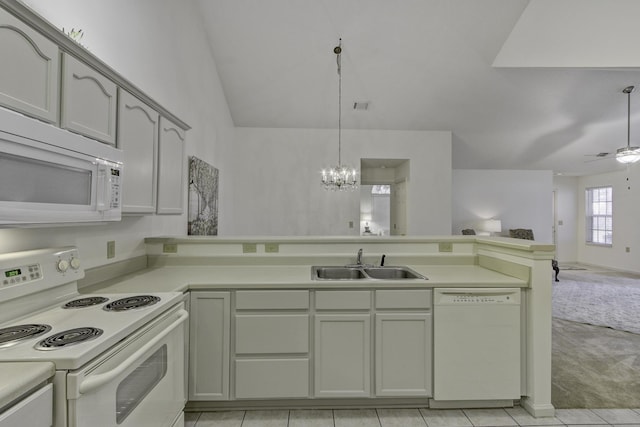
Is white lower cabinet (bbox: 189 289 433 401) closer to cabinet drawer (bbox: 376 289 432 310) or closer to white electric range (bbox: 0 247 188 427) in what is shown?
cabinet drawer (bbox: 376 289 432 310)

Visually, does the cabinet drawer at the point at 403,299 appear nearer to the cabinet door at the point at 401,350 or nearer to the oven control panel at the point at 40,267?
the cabinet door at the point at 401,350

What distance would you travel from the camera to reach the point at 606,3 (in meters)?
3.79

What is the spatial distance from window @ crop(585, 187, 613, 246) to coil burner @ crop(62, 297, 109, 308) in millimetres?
10670

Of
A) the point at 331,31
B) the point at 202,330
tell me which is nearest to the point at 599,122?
the point at 331,31

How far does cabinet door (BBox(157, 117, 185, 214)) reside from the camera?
2.11 meters

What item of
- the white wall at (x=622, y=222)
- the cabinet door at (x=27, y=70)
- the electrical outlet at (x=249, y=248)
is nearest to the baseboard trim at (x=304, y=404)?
the electrical outlet at (x=249, y=248)

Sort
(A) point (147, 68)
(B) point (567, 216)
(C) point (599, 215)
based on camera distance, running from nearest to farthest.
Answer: (A) point (147, 68), (C) point (599, 215), (B) point (567, 216)

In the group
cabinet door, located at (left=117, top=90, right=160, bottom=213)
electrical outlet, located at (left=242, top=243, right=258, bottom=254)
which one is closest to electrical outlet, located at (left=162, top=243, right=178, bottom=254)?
electrical outlet, located at (left=242, top=243, right=258, bottom=254)

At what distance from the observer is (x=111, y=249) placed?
6.97ft

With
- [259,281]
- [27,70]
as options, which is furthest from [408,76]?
[27,70]

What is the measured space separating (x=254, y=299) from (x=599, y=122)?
7148 millimetres

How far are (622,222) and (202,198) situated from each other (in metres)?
9.66

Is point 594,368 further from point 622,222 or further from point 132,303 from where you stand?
point 622,222

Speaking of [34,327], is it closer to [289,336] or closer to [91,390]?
[91,390]
